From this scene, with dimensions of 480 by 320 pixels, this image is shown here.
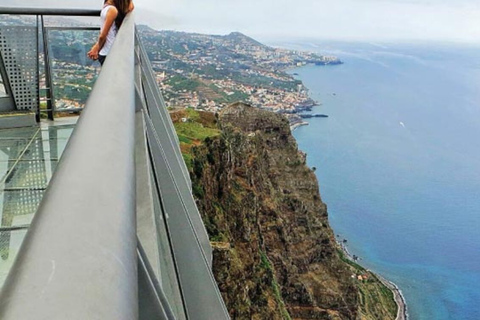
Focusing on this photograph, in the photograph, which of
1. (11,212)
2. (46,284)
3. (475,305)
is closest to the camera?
(46,284)

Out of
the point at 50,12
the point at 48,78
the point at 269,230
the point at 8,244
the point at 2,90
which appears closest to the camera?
the point at 8,244

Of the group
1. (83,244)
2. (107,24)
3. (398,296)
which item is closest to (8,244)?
(83,244)

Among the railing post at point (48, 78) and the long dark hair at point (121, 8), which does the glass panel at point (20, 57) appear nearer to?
the railing post at point (48, 78)

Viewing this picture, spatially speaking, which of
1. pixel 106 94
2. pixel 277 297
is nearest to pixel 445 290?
pixel 277 297

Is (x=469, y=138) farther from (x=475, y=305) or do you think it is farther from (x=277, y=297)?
(x=277, y=297)

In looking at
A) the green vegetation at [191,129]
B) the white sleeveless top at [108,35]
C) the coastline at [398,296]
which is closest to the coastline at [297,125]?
the coastline at [398,296]

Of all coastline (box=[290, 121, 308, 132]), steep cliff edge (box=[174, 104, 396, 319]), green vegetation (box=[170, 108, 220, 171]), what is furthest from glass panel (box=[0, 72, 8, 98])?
coastline (box=[290, 121, 308, 132])

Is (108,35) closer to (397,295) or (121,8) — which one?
(121,8)
